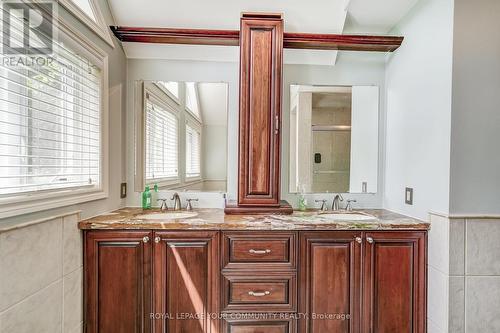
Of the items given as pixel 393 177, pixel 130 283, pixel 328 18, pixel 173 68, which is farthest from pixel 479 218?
pixel 173 68

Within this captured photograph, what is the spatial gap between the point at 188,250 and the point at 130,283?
406 millimetres

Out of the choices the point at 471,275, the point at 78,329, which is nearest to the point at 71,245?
the point at 78,329

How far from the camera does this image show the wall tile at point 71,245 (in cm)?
161

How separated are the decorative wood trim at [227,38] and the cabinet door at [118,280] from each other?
1.39 metres

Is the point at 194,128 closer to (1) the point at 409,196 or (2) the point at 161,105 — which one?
(2) the point at 161,105

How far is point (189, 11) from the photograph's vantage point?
216cm

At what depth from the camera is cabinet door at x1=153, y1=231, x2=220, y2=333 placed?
1768mm

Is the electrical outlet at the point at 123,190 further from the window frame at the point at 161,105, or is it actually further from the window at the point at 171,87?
the window at the point at 171,87

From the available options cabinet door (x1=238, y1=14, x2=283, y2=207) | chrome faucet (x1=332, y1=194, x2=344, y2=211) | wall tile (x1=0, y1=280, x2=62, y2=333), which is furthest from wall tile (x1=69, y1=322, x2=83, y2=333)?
chrome faucet (x1=332, y1=194, x2=344, y2=211)

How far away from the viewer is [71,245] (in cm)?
166

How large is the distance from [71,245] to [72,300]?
318 mm

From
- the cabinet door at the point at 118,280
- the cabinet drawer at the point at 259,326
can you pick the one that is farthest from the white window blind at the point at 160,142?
the cabinet drawer at the point at 259,326

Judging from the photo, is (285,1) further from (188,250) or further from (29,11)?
(188,250)

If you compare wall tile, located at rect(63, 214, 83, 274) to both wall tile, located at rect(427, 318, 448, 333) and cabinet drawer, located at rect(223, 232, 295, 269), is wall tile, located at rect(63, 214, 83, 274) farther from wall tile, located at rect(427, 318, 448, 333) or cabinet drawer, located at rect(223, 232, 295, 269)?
wall tile, located at rect(427, 318, 448, 333)
